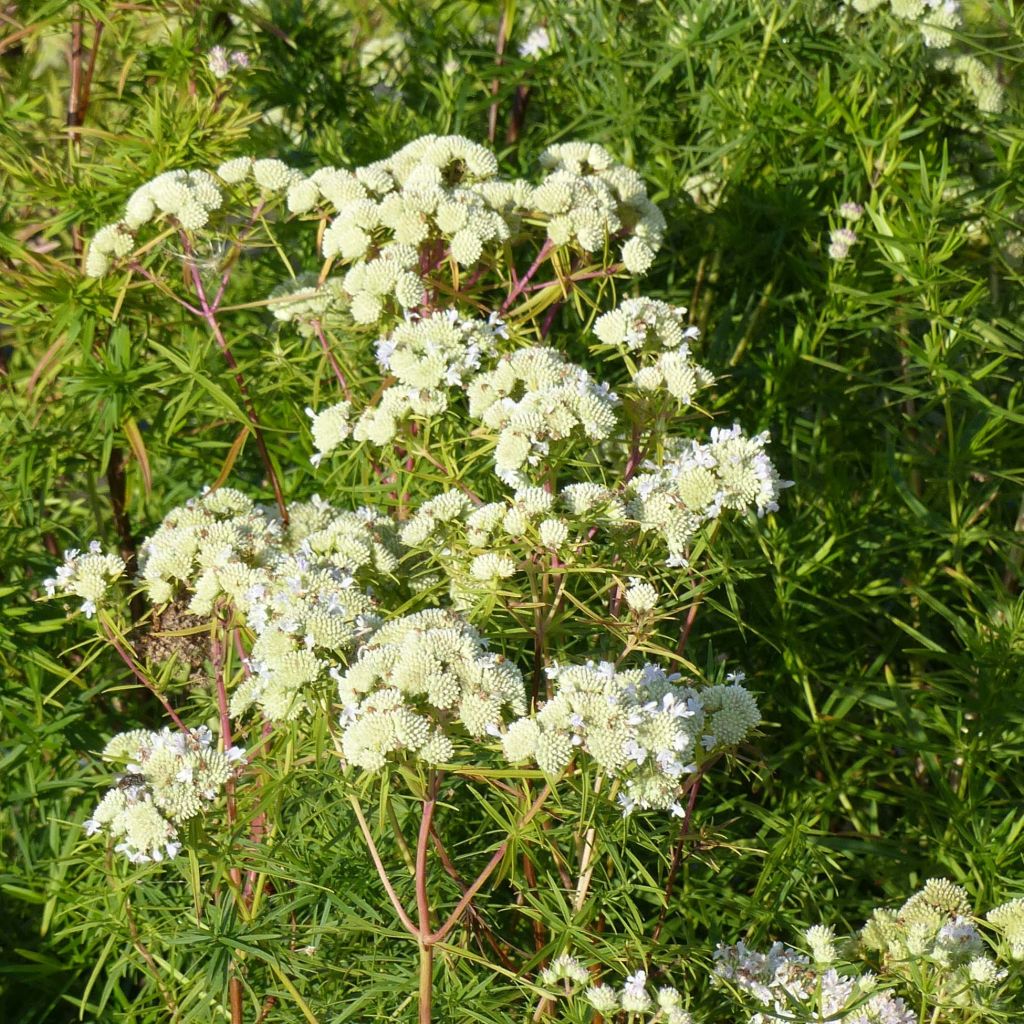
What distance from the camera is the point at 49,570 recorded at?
2719mm

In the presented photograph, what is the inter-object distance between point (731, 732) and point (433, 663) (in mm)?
391

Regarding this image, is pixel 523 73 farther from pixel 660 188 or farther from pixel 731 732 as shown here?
pixel 731 732

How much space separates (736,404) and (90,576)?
4.75ft

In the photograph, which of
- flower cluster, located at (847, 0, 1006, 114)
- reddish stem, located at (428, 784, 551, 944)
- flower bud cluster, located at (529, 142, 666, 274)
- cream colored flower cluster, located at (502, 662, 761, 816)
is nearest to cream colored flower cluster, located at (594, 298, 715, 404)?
flower bud cluster, located at (529, 142, 666, 274)

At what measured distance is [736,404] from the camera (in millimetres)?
2914

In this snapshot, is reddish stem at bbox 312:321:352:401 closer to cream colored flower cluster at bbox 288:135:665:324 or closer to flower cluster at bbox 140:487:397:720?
cream colored flower cluster at bbox 288:135:665:324

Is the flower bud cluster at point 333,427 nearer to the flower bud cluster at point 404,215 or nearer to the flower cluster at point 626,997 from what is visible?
the flower bud cluster at point 404,215

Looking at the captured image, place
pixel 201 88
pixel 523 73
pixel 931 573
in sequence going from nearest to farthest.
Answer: pixel 931 573 → pixel 201 88 → pixel 523 73

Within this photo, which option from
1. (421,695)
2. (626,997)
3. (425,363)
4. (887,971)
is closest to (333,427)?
(425,363)

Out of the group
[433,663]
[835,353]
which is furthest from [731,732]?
[835,353]

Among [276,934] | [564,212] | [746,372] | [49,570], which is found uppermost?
[564,212]

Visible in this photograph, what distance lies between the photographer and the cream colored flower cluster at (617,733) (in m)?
1.53

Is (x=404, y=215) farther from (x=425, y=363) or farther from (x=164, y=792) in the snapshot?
(x=164, y=792)

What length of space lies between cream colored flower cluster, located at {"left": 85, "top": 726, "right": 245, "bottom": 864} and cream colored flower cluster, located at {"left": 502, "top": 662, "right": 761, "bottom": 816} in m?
0.40
